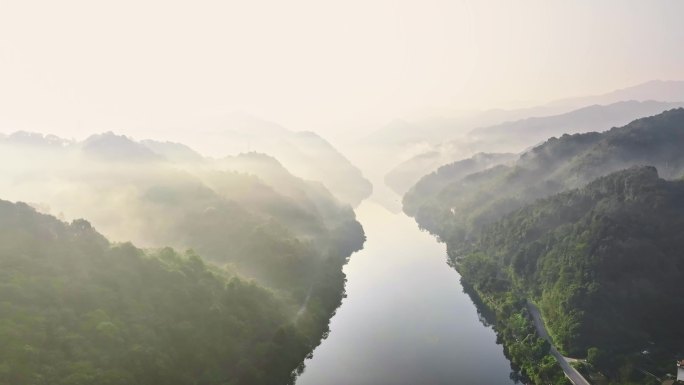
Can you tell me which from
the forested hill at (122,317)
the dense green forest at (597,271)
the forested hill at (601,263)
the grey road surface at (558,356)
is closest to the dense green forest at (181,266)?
the forested hill at (122,317)

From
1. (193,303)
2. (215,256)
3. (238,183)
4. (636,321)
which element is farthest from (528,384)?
(238,183)

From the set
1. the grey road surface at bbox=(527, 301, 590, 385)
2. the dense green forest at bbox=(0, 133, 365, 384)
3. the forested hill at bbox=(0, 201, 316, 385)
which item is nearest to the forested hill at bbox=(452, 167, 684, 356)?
the grey road surface at bbox=(527, 301, 590, 385)

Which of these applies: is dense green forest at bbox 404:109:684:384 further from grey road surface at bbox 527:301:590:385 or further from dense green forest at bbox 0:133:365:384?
dense green forest at bbox 0:133:365:384

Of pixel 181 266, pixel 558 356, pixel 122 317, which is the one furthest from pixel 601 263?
pixel 122 317

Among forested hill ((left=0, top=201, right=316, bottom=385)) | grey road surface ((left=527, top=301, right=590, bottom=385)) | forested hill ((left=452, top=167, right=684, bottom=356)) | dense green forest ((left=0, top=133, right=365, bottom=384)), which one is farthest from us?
forested hill ((left=452, top=167, right=684, bottom=356))

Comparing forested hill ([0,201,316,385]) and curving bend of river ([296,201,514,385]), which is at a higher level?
forested hill ([0,201,316,385])

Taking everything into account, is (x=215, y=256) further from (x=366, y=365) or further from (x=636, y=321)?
(x=636, y=321)

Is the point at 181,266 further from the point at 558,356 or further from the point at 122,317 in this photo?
the point at 558,356
